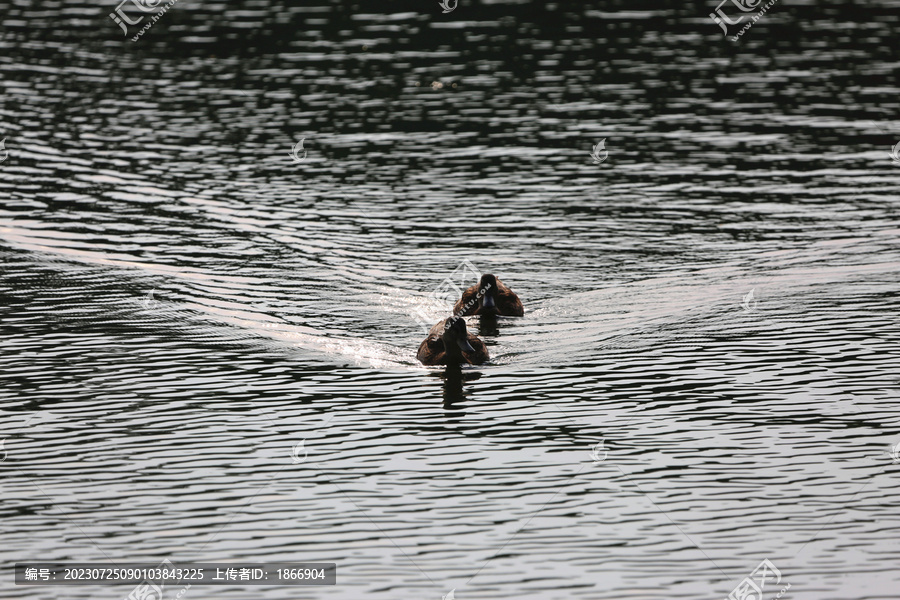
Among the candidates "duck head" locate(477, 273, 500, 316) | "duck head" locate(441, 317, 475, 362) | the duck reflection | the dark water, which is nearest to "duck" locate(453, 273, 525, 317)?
"duck head" locate(477, 273, 500, 316)

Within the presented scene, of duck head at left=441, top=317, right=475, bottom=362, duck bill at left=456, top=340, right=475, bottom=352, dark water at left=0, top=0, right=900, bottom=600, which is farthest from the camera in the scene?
duck bill at left=456, top=340, right=475, bottom=352

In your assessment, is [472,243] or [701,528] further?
[472,243]

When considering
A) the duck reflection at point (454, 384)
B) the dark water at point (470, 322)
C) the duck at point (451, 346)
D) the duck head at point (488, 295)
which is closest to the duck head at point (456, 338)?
the duck at point (451, 346)

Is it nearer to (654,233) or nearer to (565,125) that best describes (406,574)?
(654,233)

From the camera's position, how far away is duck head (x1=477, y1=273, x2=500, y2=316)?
2117 centimetres

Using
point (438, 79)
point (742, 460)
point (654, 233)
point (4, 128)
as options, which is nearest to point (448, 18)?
point (438, 79)

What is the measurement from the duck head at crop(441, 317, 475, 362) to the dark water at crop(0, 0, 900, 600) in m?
0.46

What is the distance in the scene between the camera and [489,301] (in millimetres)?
21188

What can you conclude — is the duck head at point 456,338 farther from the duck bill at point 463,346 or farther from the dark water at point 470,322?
the dark water at point 470,322

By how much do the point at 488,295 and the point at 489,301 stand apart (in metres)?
0.10

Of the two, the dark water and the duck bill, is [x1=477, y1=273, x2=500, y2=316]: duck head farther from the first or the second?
the duck bill

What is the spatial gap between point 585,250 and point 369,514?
11781mm

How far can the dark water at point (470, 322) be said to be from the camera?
14.0m

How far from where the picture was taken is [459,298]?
902 inches
